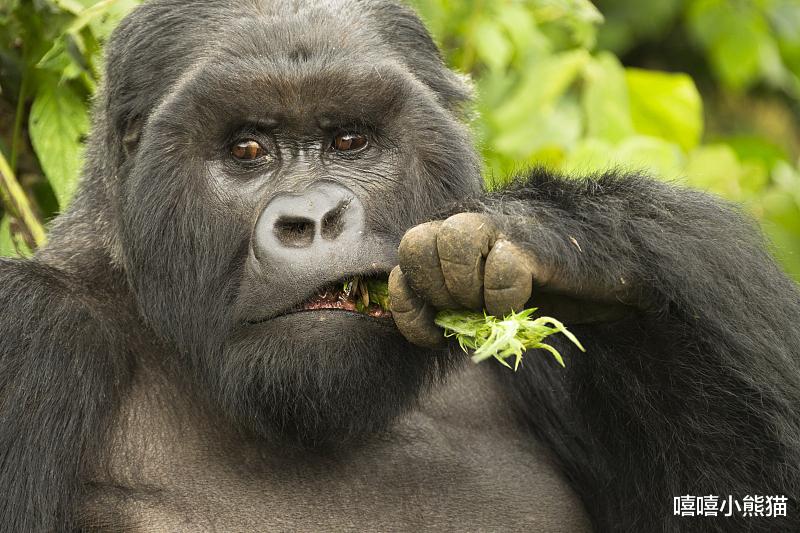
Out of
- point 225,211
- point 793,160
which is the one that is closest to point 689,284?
point 225,211

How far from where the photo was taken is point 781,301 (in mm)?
3684

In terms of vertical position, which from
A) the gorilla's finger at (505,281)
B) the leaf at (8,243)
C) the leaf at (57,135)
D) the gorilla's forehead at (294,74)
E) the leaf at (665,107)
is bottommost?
the leaf at (665,107)

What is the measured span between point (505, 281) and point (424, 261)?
0.21 metres

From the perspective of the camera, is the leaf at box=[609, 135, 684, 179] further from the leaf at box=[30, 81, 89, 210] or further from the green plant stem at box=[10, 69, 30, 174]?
the green plant stem at box=[10, 69, 30, 174]

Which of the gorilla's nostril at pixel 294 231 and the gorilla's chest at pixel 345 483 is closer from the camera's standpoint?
the gorilla's nostril at pixel 294 231

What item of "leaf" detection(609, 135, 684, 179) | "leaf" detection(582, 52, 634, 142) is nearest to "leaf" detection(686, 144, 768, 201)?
"leaf" detection(582, 52, 634, 142)

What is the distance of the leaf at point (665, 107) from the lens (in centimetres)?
658

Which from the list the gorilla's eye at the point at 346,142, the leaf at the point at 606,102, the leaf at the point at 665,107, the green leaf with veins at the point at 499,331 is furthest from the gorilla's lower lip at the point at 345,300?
the leaf at the point at 665,107

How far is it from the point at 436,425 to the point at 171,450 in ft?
2.96

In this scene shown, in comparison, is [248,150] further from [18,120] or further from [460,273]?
[18,120]

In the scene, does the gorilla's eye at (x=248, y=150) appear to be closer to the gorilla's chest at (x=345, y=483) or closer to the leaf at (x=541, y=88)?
the gorilla's chest at (x=345, y=483)

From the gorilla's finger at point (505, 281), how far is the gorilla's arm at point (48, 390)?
4.22 ft

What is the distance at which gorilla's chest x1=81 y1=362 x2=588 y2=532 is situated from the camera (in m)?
3.61

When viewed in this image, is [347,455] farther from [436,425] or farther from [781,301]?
[781,301]
